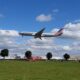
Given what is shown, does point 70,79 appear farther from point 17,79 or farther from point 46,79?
point 17,79

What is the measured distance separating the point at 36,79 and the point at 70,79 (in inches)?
154

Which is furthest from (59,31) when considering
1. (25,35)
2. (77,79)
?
(77,79)

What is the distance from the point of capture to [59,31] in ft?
637

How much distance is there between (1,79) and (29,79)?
3128mm

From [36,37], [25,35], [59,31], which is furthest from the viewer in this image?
[59,31]

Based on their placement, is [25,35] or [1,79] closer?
[1,79]

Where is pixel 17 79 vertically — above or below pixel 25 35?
below

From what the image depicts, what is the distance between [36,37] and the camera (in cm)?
15025

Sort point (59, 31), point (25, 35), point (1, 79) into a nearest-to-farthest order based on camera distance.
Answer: point (1, 79), point (25, 35), point (59, 31)

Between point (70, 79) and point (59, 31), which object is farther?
point (59, 31)

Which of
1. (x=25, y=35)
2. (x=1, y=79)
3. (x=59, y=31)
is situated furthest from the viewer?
(x=59, y=31)

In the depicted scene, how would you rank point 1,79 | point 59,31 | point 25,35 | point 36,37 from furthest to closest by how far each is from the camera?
point 59,31, point 25,35, point 36,37, point 1,79

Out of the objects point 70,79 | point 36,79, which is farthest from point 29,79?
point 70,79

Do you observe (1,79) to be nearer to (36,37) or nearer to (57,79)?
(57,79)
